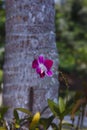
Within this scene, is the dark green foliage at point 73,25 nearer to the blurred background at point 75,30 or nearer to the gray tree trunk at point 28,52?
the blurred background at point 75,30

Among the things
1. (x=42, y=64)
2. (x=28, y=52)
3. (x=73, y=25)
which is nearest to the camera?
(x=42, y=64)

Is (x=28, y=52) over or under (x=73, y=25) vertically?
under

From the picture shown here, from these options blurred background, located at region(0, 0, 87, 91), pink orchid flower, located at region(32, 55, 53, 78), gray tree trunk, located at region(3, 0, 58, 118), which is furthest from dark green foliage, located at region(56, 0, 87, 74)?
pink orchid flower, located at region(32, 55, 53, 78)

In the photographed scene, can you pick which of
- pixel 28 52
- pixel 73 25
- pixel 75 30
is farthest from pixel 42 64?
pixel 73 25

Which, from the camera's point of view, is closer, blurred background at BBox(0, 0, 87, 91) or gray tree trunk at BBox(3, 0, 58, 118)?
gray tree trunk at BBox(3, 0, 58, 118)

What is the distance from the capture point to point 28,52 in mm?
3291

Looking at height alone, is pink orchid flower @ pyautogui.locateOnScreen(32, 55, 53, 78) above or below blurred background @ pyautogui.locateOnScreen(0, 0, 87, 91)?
below

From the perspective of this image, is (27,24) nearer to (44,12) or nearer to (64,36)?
(44,12)

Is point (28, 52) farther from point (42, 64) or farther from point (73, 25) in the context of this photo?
point (73, 25)

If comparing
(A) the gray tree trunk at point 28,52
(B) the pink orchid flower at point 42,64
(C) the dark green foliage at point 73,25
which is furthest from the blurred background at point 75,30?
(B) the pink orchid flower at point 42,64

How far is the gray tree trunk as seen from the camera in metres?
3.29

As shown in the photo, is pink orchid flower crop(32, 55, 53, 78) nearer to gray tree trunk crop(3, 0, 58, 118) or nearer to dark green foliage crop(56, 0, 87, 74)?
gray tree trunk crop(3, 0, 58, 118)

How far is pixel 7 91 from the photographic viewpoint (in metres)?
3.39

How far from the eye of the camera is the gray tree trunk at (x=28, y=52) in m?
3.29
